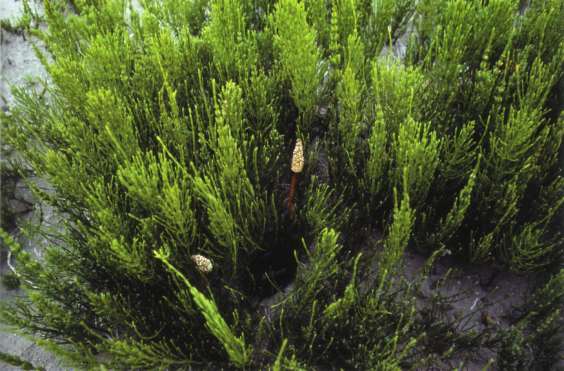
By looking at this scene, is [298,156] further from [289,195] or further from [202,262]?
[202,262]

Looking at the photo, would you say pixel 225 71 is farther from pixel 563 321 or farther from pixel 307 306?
pixel 563 321

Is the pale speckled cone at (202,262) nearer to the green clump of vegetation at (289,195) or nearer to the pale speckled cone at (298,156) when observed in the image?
the green clump of vegetation at (289,195)

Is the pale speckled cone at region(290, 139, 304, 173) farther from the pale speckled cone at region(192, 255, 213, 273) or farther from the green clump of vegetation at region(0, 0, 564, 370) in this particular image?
the pale speckled cone at region(192, 255, 213, 273)

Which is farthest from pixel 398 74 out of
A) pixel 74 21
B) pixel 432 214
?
pixel 74 21

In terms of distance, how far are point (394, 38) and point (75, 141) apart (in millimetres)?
1713

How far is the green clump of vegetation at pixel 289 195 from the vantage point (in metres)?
1.38

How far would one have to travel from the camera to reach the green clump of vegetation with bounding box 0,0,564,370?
138 cm

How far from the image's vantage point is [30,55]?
279cm

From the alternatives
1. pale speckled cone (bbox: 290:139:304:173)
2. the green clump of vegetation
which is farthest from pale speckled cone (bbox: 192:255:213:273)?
pale speckled cone (bbox: 290:139:304:173)

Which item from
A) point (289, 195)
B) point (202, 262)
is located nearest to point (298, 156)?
point (289, 195)

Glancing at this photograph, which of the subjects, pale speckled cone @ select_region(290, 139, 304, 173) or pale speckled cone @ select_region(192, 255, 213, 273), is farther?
pale speckled cone @ select_region(290, 139, 304, 173)

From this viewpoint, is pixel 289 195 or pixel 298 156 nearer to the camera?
pixel 298 156

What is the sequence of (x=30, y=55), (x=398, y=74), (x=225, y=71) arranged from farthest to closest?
(x=30, y=55)
(x=225, y=71)
(x=398, y=74)

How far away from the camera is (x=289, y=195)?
1.66m
